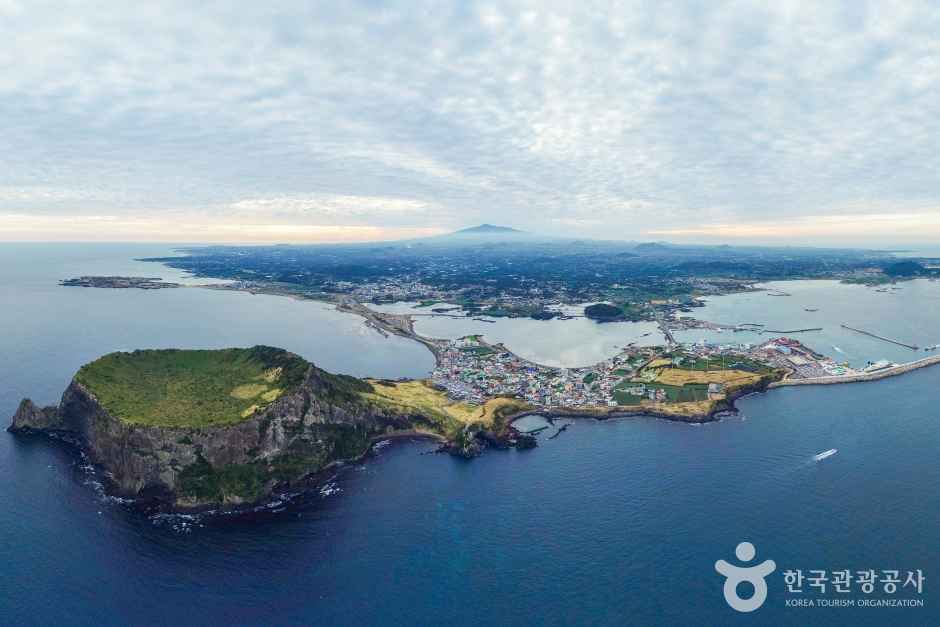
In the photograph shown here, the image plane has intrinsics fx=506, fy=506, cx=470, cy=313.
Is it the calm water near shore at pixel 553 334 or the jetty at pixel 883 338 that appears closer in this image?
the calm water near shore at pixel 553 334

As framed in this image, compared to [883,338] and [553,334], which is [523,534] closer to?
[553,334]

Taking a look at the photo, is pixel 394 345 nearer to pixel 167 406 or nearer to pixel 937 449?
pixel 167 406

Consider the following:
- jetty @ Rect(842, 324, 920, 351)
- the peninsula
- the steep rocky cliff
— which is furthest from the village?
jetty @ Rect(842, 324, 920, 351)

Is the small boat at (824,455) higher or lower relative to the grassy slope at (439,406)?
lower

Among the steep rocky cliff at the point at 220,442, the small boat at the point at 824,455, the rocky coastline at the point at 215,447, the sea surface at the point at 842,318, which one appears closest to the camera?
the rocky coastline at the point at 215,447

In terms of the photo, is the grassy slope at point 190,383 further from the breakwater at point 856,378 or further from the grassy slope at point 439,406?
the breakwater at point 856,378

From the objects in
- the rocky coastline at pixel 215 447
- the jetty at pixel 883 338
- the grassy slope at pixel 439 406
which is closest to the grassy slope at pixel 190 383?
the rocky coastline at pixel 215 447

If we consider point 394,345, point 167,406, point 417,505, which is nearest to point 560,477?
point 417,505
